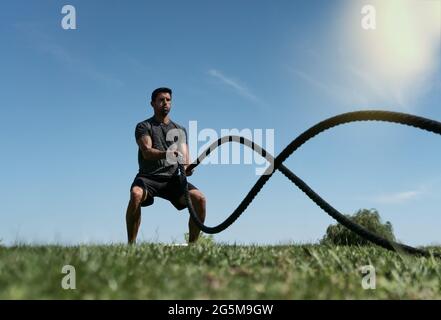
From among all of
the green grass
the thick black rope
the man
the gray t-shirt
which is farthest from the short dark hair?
the green grass

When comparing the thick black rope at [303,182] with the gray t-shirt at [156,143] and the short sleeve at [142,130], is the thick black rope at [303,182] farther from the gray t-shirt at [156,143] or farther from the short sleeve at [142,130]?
the short sleeve at [142,130]

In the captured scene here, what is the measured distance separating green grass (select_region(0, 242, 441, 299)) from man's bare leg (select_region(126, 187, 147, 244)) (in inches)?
196

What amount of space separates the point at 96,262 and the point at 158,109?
644 cm

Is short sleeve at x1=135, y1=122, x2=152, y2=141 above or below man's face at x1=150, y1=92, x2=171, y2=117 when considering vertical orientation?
below

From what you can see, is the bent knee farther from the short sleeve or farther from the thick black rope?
the short sleeve

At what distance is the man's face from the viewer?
32.4 feet

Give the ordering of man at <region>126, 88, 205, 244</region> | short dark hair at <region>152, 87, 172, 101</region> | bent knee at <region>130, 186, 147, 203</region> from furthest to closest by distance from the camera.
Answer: short dark hair at <region>152, 87, 172, 101</region>
man at <region>126, 88, 205, 244</region>
bent knee at <region>130, 186, 147, 203</region>

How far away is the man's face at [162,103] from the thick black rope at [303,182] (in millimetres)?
1142

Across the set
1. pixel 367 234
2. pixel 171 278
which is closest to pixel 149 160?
pixel 367 234

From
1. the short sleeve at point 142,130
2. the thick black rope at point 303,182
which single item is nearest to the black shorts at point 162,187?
the thick black rope at point 303,182

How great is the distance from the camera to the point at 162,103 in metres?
9.90

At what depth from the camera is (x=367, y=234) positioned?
620cm
